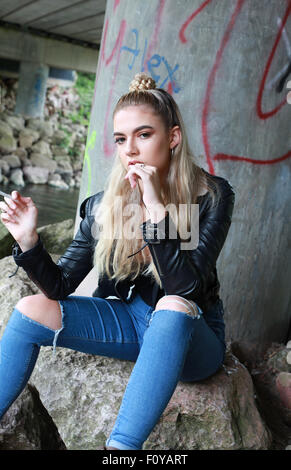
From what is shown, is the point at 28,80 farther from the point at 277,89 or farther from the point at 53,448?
the point at 53,448

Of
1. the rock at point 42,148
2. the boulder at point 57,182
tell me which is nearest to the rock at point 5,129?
the rock at point 42,148

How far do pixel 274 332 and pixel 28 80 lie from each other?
44.6 ft

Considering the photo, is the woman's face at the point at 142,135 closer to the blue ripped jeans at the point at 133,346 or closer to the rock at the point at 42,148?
the blue ripped jeans at the point at 133,346

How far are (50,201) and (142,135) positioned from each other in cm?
840

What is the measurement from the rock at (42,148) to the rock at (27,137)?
15 centimetres

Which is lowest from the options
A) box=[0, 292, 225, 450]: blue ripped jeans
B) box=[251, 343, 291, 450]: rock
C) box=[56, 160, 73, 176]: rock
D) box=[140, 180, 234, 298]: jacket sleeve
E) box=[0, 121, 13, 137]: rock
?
box=[251, 343, 291, 450]: rock

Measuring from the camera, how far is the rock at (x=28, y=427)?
248 cm

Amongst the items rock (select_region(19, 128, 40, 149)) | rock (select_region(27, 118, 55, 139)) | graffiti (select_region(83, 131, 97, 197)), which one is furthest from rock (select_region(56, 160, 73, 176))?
graffiti (select_region(83, 131, 97, 197))

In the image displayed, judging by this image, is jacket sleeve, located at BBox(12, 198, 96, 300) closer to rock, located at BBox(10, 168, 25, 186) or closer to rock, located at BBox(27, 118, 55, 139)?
rock, located at BBox(10, 168, 25, 186)

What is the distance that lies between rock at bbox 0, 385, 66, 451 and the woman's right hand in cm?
94

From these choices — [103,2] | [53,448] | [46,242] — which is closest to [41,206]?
[103,2]

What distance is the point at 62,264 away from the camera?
2541 mm

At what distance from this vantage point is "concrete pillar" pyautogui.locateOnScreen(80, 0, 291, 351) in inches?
130

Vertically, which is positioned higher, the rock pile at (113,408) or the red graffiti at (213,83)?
the red graffiti at (213,83)
